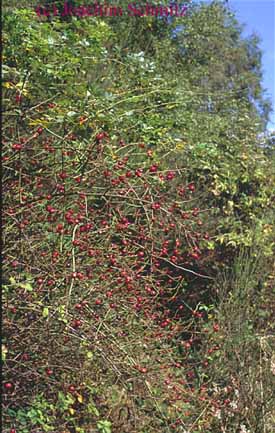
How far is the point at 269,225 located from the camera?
180 inches

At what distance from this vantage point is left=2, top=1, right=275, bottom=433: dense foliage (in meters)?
2.22

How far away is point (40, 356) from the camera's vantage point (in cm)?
229

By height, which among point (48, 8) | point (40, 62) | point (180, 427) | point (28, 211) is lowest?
point (180, 427)

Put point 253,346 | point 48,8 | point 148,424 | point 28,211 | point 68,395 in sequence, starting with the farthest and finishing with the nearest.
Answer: point 48,8 < point 253,346 < point 148,424 < point 68,395 < point 28,211

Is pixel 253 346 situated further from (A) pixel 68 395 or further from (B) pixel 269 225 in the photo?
(A) pixel 68 395

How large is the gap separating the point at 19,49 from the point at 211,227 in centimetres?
205

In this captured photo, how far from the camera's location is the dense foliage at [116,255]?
2223 mm

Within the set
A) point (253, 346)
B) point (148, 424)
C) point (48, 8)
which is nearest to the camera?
point (148, 424)

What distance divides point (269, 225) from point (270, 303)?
0.66 meters

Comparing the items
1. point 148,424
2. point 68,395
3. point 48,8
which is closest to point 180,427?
point 148,424

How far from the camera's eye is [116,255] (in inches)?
102

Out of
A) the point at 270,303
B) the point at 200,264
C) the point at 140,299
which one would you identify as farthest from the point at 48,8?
the point at 140,299

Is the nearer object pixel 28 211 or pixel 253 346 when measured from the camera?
pixel 28 211

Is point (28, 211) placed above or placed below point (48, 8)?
below
